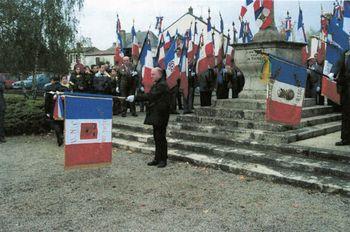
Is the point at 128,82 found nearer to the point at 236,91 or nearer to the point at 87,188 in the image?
the point at 236,91

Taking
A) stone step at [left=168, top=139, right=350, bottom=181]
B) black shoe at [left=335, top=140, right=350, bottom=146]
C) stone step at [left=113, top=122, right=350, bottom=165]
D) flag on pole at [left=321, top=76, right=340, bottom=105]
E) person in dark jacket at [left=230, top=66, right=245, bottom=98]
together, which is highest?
person in dark jacket at [left=230, top=66, right=245, bottom=98]

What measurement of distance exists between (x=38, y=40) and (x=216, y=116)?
53.4ft

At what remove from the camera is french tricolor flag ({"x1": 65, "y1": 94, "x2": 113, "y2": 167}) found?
644 centimetres

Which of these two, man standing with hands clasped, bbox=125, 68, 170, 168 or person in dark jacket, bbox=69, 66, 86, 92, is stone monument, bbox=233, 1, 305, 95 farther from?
person in dark jacket, bbox=69, 66, 86, 92

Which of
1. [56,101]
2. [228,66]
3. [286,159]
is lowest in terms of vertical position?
[286,159]

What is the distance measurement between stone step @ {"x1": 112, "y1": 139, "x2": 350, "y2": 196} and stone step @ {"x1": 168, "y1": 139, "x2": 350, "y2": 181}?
0.42ft

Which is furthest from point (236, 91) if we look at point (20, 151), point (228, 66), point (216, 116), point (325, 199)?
point (325, 199)

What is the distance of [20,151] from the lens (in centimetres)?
1034

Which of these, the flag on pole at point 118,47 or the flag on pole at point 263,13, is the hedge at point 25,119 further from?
the flag on pole at point 263,13

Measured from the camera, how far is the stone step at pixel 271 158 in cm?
701

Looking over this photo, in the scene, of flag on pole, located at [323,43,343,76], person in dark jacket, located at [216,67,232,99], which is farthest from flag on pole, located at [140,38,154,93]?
flag on pole, located at [323,43,343,76]

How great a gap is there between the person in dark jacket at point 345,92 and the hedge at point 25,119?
8480mm

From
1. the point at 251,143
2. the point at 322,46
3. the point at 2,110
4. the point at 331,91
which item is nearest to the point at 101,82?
the point at 2,110

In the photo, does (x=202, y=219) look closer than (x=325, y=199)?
Yes
